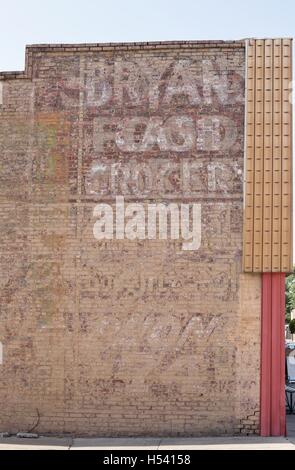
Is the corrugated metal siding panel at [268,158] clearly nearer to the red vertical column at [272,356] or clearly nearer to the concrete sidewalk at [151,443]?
the red vertical column at [272,356]

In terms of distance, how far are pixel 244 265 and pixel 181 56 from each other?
3.97 meters

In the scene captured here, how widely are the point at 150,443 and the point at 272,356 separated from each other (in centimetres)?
254

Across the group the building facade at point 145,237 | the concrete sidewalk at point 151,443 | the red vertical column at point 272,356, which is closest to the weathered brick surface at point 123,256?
the building facade at point 145,237

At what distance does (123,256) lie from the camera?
1170cm

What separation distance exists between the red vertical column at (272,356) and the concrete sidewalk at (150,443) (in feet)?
1.09

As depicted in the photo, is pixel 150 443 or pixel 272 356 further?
pixel 272 356

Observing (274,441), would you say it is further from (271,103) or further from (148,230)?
(271,103)

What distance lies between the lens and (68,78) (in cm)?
1212

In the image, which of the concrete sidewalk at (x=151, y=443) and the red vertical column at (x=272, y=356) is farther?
the red vertical column at (x=272, y=356)

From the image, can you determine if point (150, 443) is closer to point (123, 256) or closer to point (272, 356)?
point (272, 356)

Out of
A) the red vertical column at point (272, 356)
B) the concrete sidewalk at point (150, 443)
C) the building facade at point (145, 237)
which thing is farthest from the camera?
the building facade at point (145, 237)

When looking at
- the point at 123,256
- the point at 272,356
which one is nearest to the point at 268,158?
the point at 123,256

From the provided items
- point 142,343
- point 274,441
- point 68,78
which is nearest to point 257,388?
point 274,441

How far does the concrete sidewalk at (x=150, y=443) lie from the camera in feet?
34.2
